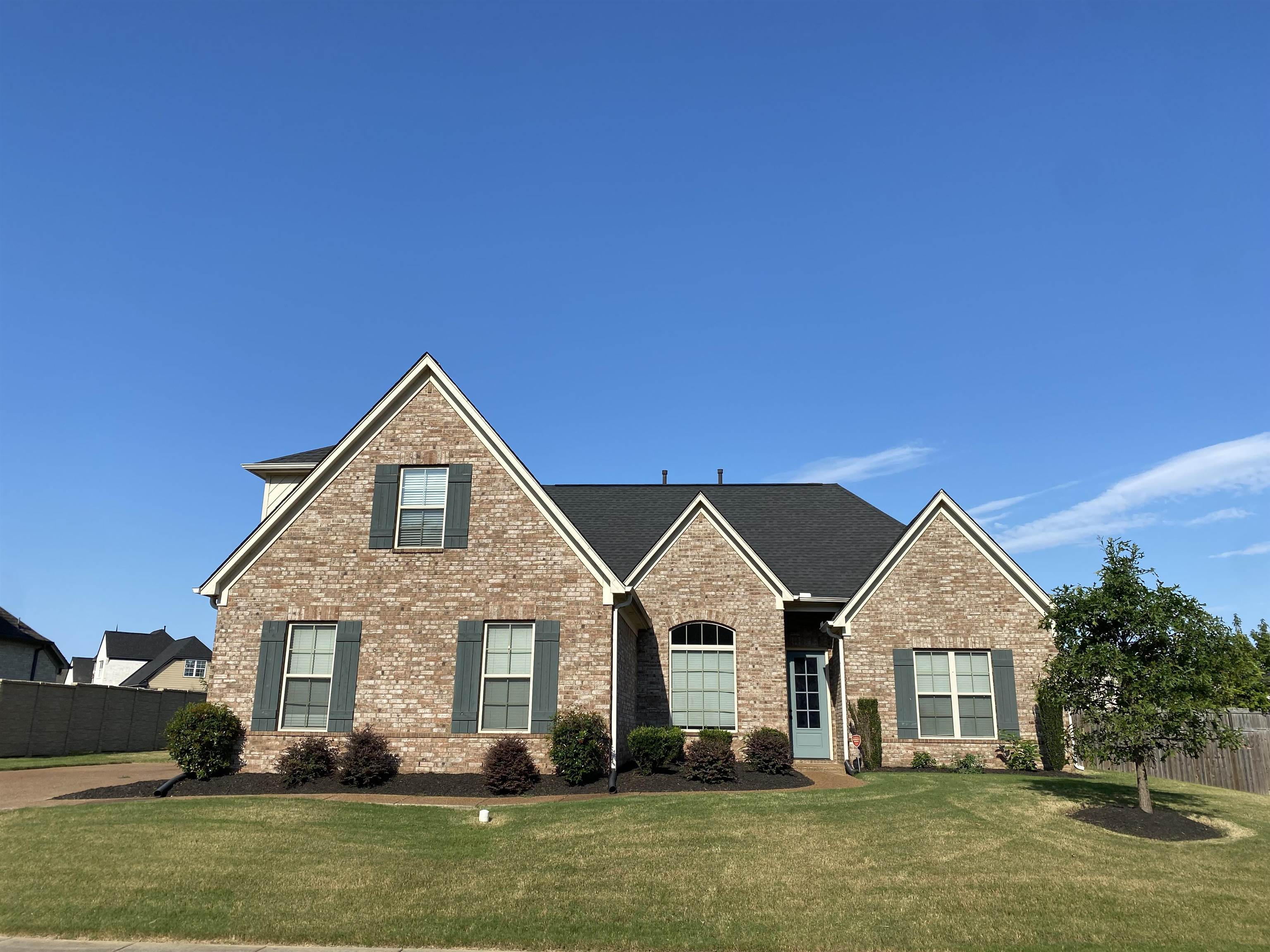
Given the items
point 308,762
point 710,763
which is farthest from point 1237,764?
point 308,762

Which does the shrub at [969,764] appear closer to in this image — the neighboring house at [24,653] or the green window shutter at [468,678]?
the green window shutter at [468,678]

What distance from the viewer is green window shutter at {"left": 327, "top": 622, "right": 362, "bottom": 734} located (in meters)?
16.4

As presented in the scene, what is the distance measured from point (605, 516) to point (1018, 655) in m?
11.7

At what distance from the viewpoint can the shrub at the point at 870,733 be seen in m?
18.5

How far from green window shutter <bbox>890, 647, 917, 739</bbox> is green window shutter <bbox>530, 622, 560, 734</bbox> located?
26.5ft

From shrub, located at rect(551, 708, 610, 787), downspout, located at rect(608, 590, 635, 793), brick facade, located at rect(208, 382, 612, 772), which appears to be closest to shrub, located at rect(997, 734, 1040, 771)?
downspout, located at rect(608, 590, 635, 793)

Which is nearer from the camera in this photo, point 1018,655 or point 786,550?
point 1018,655

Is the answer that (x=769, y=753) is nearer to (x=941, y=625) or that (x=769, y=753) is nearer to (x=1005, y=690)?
(x=941, y=625)

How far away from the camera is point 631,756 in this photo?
17.9 meters

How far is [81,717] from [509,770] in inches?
802

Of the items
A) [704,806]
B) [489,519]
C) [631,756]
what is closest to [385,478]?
[489,519]

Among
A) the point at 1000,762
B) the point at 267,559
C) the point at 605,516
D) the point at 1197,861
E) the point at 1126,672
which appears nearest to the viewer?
the point at 1197,861

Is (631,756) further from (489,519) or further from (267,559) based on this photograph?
(267,559)

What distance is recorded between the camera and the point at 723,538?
65.9ft
